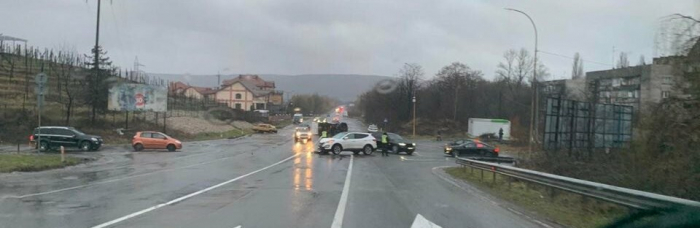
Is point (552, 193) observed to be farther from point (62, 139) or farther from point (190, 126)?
point (190, 126)

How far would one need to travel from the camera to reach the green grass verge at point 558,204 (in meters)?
10.8

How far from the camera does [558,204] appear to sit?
1333 cm

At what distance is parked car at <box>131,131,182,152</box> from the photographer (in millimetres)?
40781

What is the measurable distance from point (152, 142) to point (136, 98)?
15.5m

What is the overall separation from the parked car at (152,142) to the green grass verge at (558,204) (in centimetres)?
2789

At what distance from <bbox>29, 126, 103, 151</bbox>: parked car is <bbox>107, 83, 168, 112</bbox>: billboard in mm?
14996

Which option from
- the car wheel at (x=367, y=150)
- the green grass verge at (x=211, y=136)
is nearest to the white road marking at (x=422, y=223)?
the car wheel at (x=367, y=150)

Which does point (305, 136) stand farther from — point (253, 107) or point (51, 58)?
point (253, 107)

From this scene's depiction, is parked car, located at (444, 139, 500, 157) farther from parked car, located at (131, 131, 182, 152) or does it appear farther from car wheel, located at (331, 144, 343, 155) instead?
parked car, located at (131, 131, 182, 152)

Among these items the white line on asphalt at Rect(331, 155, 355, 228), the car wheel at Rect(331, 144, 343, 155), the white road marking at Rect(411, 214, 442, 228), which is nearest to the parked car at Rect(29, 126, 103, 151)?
the car wheel at Rect(331, 144, 343, 155)

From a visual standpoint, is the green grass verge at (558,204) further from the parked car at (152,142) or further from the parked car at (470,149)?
the parked car at (152,142)

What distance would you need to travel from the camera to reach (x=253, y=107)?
474 feet

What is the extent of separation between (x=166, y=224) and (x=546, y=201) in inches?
351

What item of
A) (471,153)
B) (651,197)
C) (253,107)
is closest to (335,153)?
(471,153)
